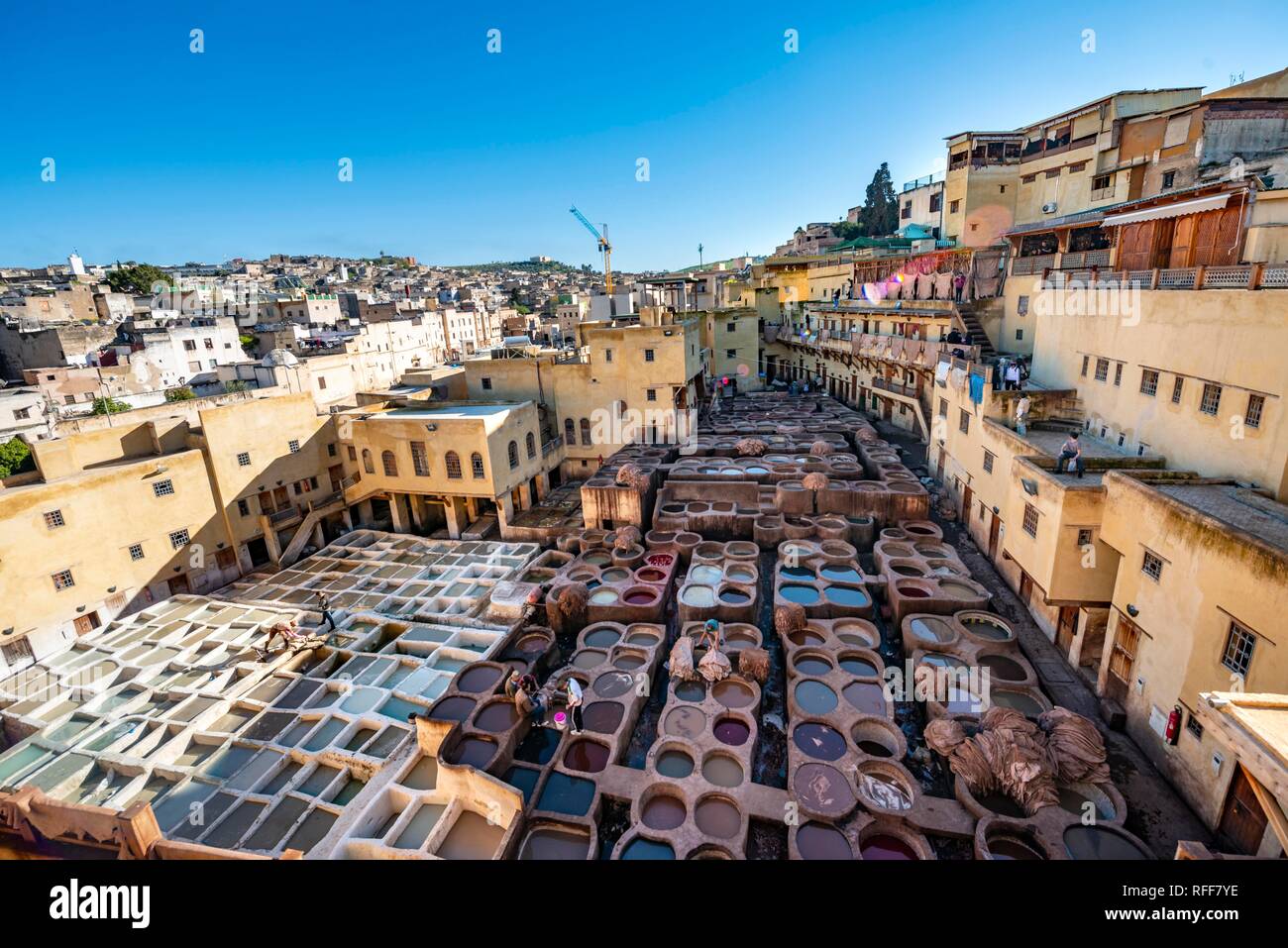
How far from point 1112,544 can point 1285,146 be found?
21632 mm

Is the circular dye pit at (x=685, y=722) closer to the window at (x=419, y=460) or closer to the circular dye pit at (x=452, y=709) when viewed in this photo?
the circular dye pit at (x=452, y=709)

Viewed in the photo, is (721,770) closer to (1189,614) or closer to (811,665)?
(811,665)

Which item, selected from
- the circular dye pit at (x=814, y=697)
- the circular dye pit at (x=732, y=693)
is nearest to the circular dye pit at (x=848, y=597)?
the circular dye pit at (x=814, y=697)

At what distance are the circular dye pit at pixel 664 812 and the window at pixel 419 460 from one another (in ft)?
61.3

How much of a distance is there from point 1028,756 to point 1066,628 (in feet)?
18.7

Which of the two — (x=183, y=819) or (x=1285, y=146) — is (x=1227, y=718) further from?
(x=1285, y=146)

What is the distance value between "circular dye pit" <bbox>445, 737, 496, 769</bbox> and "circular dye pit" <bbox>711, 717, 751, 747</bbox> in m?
5.65

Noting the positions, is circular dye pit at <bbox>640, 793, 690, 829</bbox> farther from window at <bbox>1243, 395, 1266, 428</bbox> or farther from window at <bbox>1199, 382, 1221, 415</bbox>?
window at <bbox>1199, 382, 1221, 415</bbox>

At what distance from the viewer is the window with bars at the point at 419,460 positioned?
2814 cm

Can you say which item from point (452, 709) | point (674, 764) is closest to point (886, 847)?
point (674, 764)

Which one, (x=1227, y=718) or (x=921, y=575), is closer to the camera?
(x=1227, y=718)

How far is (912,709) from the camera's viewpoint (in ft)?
51.5

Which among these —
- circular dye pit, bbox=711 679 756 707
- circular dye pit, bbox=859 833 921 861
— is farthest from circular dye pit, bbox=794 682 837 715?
circular dye pit, bbox=859 833 921 861
